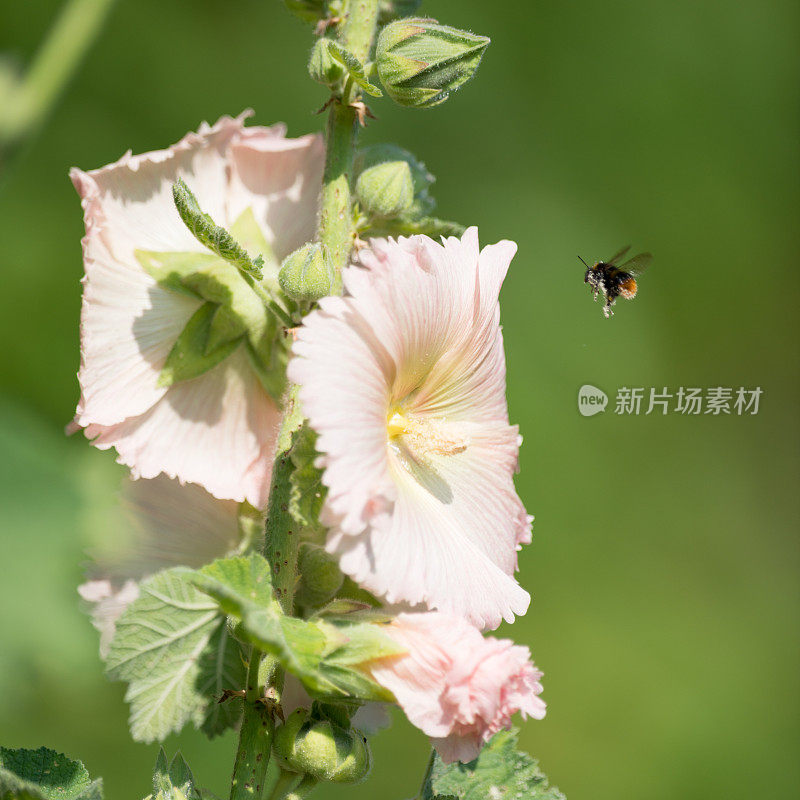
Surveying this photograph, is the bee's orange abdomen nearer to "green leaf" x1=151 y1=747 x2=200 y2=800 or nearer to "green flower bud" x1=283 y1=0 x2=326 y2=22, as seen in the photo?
"green flower bud" x1=283 y1=0 x2=326 y2=22

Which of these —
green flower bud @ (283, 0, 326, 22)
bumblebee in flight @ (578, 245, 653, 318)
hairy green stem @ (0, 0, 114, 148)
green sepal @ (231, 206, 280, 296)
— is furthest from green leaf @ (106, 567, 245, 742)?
bumblebee in flight @ (578, 245, 653, 318)

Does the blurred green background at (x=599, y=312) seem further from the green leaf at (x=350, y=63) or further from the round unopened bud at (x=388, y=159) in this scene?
the green leaf at (x=350, y=63)

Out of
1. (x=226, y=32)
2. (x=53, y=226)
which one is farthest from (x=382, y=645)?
(x=226, y=32)

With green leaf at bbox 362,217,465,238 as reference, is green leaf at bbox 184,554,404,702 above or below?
below

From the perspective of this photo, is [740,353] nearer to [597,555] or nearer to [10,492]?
[597,555]

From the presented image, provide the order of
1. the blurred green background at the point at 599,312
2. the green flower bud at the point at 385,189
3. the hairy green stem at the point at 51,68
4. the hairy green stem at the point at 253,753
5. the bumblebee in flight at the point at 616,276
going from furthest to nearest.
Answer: the blurred green background at the point at 599,312
the bumblebee in flight at the point at 616,276
the hairy green stem at the point at 51,68
the green flower bud at the point at 385,189
the hairy green stem at the point at 253,753

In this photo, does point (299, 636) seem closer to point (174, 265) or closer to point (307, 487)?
point (307, 487)

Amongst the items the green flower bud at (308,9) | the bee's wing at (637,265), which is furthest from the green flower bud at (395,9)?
the bee's wing at (637,265)
